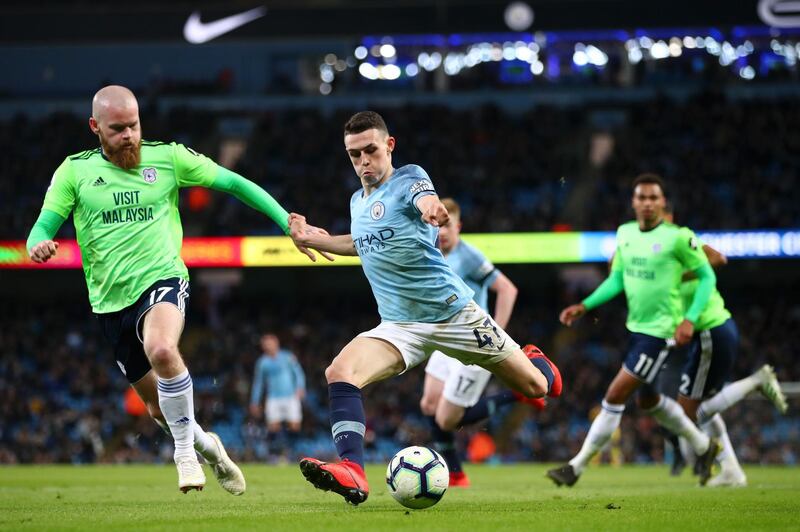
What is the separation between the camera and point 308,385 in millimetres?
26719

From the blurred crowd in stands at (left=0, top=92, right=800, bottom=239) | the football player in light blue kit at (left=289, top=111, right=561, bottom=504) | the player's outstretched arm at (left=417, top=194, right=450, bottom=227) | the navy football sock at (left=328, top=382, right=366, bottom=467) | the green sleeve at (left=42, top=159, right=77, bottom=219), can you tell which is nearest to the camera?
the player's outstretched arm at (left=417, top=194, right=450, bottom=227)

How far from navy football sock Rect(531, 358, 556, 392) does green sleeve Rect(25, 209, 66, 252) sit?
3270 mm

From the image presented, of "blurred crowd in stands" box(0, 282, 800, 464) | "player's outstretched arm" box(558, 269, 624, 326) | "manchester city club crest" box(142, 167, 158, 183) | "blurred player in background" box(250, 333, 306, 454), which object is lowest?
"blurred crowd in stands" box(0, 282, 800, 464)

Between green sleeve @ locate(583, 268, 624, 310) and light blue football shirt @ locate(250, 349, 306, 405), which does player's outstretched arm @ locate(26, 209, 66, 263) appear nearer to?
green sleeve @ locate(583, 268, 624, 310)

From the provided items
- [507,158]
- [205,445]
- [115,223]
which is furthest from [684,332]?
[507,158]

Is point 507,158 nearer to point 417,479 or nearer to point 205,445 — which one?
point 205,445

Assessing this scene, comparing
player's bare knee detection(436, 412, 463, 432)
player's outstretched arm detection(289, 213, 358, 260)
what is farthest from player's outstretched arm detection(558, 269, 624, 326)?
player's outstretched arm detection(289, 213, 358, 260)

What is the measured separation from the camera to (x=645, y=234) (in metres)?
10.2

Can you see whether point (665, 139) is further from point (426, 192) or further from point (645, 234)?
point (426, 192)

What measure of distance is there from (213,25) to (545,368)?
23.3 metres

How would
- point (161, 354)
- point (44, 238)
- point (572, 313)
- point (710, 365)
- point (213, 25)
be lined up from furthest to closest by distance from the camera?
point (213, 25) < point (710, 365) < point (572, 313) < point (44, 238) < point (161, 354)

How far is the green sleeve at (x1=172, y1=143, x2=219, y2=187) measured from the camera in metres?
7.48

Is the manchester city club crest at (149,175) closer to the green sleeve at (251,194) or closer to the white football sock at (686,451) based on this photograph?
the green sleeve at (251,194)

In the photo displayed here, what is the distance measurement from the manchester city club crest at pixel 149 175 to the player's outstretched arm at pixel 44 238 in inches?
23.5
